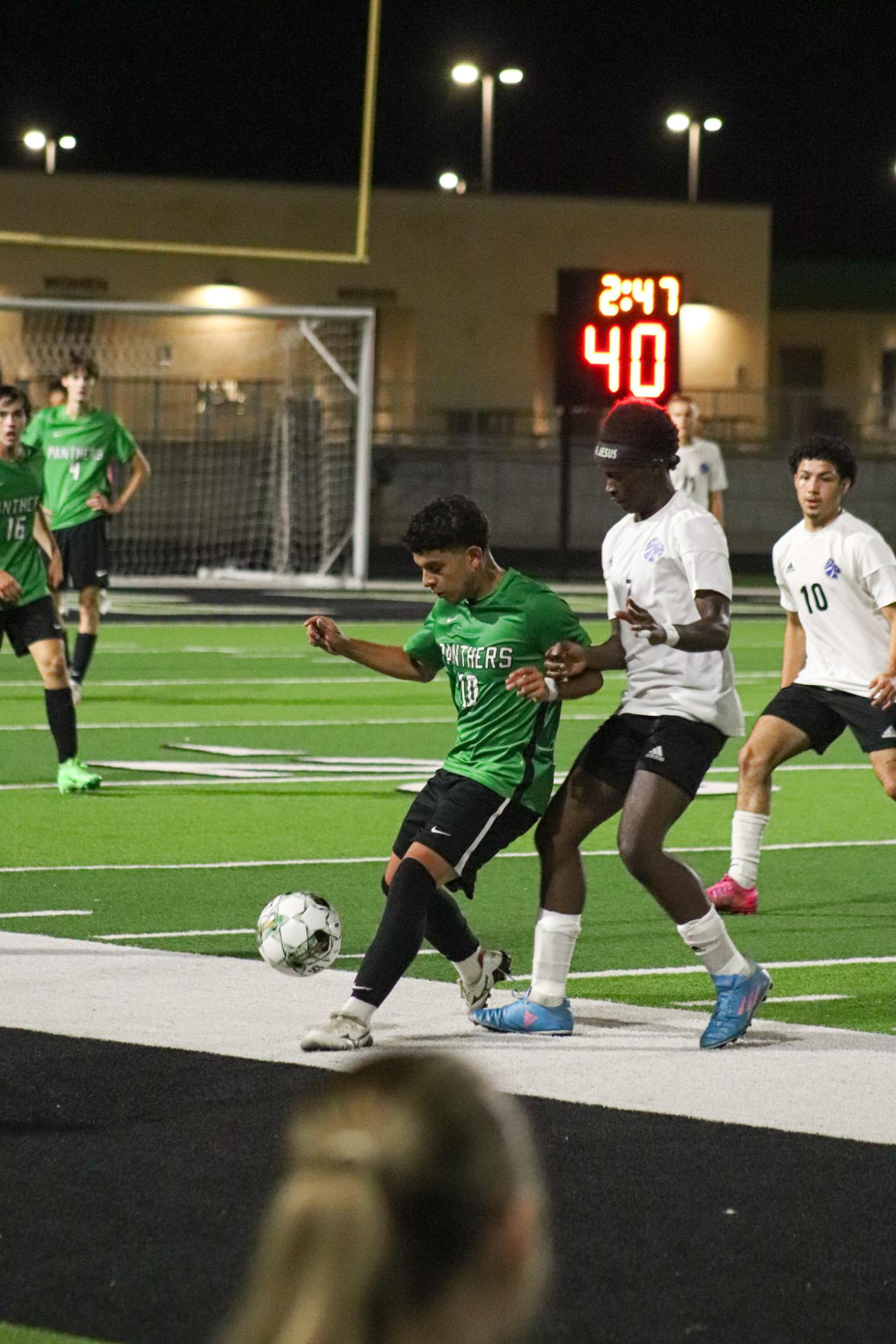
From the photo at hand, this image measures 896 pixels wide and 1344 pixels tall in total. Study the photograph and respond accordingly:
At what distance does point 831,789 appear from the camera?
13.2m

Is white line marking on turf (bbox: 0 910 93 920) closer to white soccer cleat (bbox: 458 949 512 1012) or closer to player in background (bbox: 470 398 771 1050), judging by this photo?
white soccer cleat (bbox: 458 949 512 1012)

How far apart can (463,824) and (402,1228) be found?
4.89m

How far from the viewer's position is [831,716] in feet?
30.5

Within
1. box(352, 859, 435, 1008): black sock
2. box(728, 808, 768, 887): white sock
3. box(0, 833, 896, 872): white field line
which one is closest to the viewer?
box(352, 859, 435, 1008): black sock

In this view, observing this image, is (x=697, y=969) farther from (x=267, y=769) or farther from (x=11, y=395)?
(x=11, y=395)

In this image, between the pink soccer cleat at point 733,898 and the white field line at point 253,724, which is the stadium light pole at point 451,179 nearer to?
the white field line at point 253,724

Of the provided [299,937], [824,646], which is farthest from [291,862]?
[299,937]

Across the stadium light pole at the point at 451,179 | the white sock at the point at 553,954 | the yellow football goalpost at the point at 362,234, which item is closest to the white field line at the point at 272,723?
the white sock at the point at 553,954

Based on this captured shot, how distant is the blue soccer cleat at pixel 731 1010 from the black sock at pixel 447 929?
740 mm

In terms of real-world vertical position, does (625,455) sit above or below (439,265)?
below

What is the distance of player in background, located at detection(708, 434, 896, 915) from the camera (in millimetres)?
9000

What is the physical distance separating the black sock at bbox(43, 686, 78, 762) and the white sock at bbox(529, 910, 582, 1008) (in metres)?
5.50

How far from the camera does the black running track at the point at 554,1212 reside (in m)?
4.46

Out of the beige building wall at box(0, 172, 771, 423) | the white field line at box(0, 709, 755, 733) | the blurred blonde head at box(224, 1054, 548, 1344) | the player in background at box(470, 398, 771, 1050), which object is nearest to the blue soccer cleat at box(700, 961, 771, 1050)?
the player in background at box(470, 398, 771, 1050)
